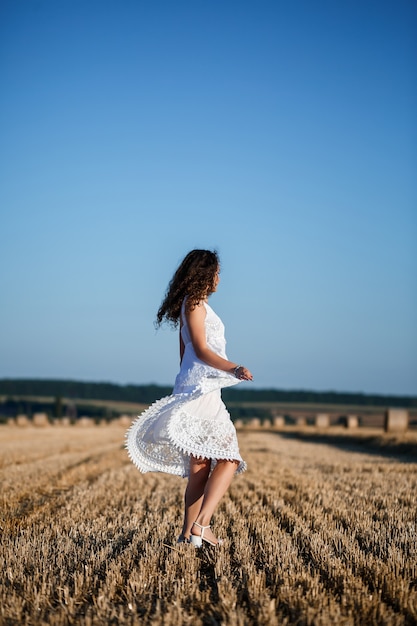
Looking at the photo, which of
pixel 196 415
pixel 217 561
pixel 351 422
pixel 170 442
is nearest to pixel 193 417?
pixel 196 415

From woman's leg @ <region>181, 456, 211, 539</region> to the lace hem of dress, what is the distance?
0.37 feet

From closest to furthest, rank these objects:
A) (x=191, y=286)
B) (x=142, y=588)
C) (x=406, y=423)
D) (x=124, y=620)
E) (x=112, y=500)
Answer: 1. (x=124, y=620)
2. (x=142, y=588)
3. (x=191, y=286)
4. (x=112, y=500)
5. (x=406, y=423)

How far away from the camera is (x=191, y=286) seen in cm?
510

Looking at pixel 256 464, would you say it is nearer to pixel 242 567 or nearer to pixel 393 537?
pixel 393 537

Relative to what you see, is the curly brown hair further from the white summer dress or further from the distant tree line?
the distant tree line

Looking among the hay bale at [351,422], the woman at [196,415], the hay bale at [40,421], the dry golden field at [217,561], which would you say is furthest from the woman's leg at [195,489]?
the hay bale at [40,421]

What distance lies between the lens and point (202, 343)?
4992 millimetres

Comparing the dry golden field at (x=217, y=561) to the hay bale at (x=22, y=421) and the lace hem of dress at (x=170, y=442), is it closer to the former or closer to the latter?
the lace hem of dress at (x=170, y=442)

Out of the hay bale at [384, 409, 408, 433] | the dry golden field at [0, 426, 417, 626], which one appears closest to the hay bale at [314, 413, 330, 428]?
the hay bale at [384, 409, 408, 433]

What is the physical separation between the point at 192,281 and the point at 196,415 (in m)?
0.90

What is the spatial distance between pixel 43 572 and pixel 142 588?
2.05 feet

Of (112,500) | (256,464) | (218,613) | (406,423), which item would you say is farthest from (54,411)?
(218,613)

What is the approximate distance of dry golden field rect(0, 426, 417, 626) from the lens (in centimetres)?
329

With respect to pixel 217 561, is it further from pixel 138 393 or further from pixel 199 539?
pixel 138 393
